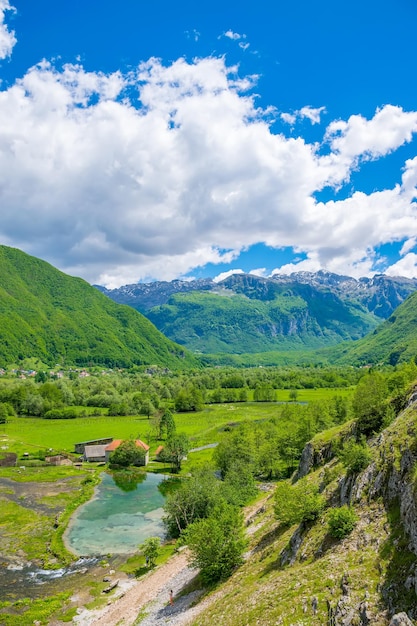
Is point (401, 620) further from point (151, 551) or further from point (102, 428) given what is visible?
point (102, 428)

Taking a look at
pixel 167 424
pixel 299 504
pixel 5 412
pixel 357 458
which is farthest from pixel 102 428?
pixel 357 458

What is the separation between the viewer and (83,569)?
5450 cm

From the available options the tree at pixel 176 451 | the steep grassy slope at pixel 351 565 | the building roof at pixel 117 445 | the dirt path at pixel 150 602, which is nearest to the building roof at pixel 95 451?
the building roof at pixel 117 445

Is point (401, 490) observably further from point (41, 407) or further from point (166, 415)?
point (41, 407)

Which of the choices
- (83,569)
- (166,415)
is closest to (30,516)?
(83,569)

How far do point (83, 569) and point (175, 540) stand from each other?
1513cm

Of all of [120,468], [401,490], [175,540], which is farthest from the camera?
[120,468]

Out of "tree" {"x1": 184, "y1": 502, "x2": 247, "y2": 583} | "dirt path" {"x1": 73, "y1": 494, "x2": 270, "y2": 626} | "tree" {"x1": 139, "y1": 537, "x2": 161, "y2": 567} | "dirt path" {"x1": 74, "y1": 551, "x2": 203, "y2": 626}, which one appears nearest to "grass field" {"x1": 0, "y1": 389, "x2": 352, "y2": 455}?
"tree" {"x1": 139, "y1": 537, "x2": 161, "y2": 567}

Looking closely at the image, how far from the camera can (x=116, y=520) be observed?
72812 mm

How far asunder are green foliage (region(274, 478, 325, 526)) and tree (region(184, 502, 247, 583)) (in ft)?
18.9

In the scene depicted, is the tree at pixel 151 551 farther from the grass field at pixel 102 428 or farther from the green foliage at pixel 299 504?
the grass field at pixel 102 428

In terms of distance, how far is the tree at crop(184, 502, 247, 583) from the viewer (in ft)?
139

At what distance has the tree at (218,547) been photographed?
42438mm

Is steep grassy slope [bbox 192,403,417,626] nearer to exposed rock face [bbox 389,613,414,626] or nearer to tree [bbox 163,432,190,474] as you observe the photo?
exposed rock face [bbox 389,613,414,626]
